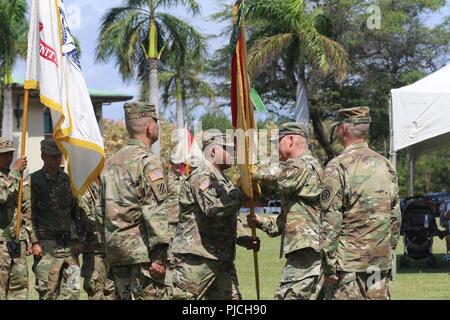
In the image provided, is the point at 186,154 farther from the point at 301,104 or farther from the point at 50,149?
the point at 301,104


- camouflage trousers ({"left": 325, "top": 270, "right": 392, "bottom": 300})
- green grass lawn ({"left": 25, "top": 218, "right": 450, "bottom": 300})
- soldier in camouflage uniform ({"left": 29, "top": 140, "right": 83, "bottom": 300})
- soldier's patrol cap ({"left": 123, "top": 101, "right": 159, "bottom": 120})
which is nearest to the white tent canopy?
green grass lawn ({"left": 25, "top": 218, "right": 450, "bottom": 300})

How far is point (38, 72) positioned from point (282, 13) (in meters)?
24.5

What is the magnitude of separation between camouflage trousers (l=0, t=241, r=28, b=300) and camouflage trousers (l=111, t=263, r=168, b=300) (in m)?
2.31

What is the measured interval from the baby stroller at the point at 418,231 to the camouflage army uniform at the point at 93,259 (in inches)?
285

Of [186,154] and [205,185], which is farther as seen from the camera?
[186,154]

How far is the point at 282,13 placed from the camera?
106ft

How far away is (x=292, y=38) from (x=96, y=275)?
24339 mm

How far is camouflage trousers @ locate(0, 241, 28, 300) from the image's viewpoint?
9.20 metres

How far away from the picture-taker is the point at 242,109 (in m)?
7.41

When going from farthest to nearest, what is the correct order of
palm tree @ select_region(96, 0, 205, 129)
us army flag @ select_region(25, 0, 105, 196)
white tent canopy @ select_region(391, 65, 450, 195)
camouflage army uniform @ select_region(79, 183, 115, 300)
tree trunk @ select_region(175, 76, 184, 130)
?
tree trunk @ select_region(175, 76, 184, 130), palm tree @ select_region(96, 0, 205, 129), white tent canopy @ select_region(391, 65, 450, 195), camouflage army uniform @ select_region(79, 183, 115, 300), us army flag @ select_region(25, 0, 105, 196)

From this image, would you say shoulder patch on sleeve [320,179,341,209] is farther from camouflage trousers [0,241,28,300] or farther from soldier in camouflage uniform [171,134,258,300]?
camouflage trousers [0,241,28,300]

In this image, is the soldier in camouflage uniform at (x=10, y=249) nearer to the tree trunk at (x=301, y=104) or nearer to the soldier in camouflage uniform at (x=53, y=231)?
the soldier in camouflage uniform at (x=53, y=231)

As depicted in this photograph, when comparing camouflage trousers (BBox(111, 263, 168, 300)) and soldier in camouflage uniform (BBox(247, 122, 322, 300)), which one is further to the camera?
soldier in camouflage uniform (BBox(247, 122, 322, 300))

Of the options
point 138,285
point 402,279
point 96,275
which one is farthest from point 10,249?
point 402,279
